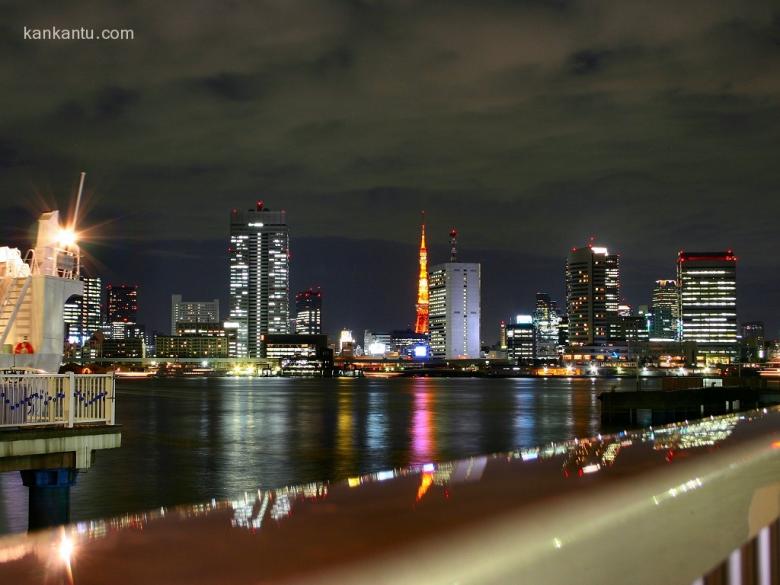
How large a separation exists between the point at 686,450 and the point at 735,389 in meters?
73.2

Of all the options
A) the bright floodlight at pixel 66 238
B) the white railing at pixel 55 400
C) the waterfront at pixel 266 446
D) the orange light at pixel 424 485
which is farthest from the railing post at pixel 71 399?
the orange light at pixel 424 485

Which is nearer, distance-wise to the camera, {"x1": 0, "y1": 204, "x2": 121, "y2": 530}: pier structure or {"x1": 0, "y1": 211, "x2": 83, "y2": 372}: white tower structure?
{"x1": 0, "y1": 204, "x2": 121, "y2": 530}: pier structure

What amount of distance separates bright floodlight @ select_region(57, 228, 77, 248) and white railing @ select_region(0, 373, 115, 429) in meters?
9.35

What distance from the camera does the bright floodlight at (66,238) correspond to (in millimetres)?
25703

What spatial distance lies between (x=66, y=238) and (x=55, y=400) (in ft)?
34.0

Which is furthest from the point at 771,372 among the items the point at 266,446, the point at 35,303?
the point at 35,303

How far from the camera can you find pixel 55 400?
16.7 metres

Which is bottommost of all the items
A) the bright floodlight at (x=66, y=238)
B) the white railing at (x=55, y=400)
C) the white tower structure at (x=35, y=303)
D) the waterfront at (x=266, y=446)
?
the waterfront at (x=266, y=446)

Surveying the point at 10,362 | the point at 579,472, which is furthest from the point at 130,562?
the point at 10,362

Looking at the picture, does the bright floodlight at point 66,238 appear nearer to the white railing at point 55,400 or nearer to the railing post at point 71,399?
the white railing at point 55,400

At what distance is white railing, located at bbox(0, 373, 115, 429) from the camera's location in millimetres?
16156

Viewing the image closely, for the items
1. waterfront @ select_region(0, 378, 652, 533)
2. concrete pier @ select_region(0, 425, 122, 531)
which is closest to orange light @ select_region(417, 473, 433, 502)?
concrete pier @ select_region(0, 425, 122, 531)

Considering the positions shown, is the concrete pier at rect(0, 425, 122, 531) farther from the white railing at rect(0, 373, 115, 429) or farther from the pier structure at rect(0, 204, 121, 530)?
the white railing at rect(0, 373, 115, 429)

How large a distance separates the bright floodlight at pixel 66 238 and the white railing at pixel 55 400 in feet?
30.7
